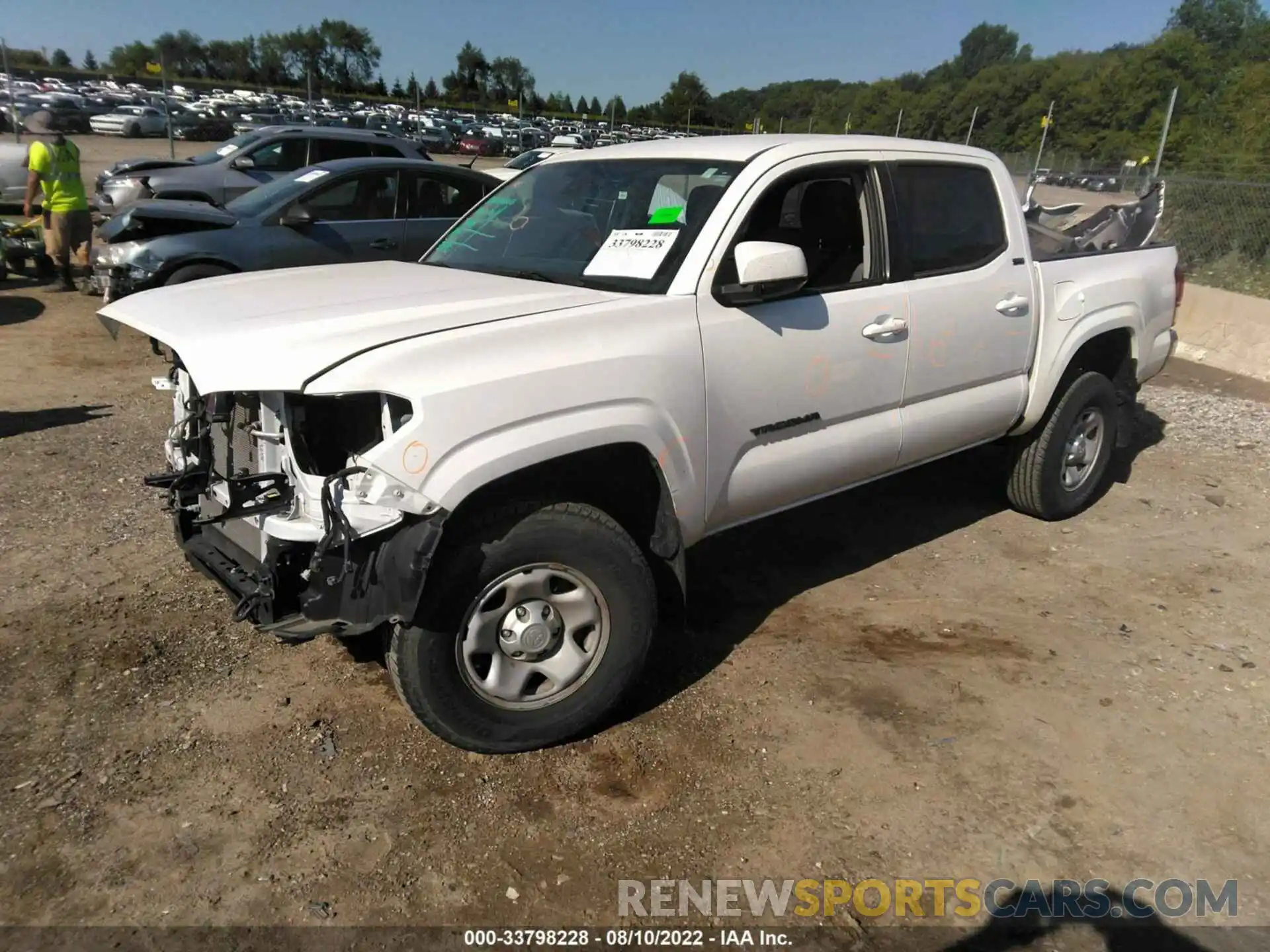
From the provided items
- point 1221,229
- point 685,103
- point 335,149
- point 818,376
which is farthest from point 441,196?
point 685,103

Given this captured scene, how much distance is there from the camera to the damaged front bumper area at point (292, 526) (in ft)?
8.43

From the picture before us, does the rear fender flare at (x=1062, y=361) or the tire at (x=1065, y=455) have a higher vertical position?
the rear fender flare at (x=1062, y=361)

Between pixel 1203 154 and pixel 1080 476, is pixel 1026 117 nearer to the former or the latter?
pixel 1203 154

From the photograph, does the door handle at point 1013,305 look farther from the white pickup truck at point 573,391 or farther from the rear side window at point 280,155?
the rear side window at point 280,155

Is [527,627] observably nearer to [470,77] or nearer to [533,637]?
[533,637]

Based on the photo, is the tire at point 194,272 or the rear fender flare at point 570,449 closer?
the rear fender flare at point 570,449

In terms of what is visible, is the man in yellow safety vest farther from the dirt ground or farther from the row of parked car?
the dirt ground

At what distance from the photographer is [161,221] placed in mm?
8047

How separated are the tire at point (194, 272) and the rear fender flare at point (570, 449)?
5.93 metres

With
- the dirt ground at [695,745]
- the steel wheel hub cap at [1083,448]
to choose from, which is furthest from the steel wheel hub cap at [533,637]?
the steel wheel hub cap at [1083,448]

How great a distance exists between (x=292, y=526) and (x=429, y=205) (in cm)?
660

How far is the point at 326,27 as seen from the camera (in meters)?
81.6

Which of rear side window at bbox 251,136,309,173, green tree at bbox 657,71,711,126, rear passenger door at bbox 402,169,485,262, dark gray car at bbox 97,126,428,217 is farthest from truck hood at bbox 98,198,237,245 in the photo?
green tree at bbox 657,71,711,126

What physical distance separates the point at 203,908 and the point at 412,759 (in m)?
0.78
